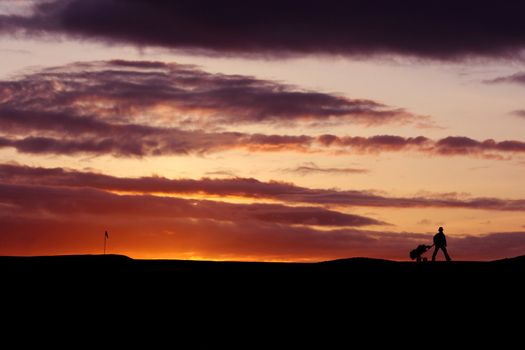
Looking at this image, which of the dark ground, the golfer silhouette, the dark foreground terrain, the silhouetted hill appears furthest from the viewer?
the golfer silhouette

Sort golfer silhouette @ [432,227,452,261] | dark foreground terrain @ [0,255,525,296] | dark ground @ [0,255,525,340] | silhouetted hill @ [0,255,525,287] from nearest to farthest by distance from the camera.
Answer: dark ground @ [0,255,525,340] < dark foreground terrain @ [0,255,525,296] < silhouetted hill @ [0,255,525,287] < golfer silhouette @ [432,227,452,261]

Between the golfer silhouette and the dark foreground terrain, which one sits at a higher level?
the golfer silhouette

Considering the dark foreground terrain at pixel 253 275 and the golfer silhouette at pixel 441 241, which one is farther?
the golfer silhouette at pixel 441 241

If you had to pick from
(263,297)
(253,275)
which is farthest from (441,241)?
(263,297)

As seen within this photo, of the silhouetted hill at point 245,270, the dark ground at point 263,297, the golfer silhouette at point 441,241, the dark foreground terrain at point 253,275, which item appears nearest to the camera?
the dark ground at point 263,297

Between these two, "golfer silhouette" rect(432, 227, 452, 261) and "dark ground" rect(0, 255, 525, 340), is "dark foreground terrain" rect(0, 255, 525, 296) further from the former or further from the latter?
"golfer silhouette" rect(432, 227, 452, 261)

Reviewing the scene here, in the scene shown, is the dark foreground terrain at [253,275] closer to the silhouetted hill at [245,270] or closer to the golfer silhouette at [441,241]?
the silhouetted hill at [245,270]

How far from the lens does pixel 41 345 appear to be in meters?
37.3

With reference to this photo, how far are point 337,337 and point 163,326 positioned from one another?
6.30 meters

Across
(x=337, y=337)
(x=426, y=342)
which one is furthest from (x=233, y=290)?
(x=426, y=342)

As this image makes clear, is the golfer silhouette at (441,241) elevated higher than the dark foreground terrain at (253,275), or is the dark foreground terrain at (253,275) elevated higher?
the golfer silhouette at (441,241)

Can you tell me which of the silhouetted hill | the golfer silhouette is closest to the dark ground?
the silhouetted hill

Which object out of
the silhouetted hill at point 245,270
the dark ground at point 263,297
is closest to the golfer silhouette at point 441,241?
the silhouetted hill at point 245,270

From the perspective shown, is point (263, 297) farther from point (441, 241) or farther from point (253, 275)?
point (441, 241)
